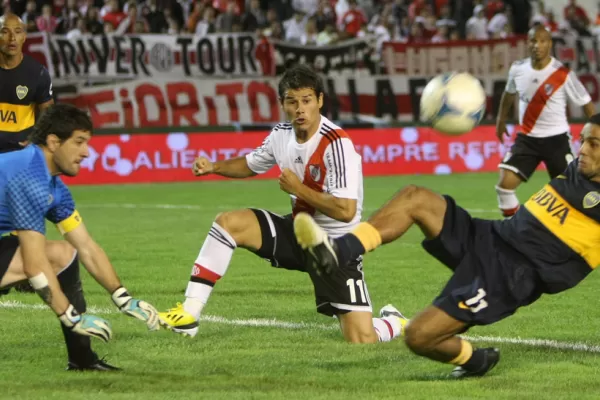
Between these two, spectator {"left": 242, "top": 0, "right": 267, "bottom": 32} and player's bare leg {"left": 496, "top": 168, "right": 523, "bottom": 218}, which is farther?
spectator {"left": 242, "top": 0, "right": 267, "bottom": 32}

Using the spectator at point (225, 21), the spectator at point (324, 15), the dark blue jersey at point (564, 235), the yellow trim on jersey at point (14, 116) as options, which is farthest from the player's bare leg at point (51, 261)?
the spectator at point (324, 15)

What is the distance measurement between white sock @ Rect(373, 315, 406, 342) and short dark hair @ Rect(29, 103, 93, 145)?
235cm

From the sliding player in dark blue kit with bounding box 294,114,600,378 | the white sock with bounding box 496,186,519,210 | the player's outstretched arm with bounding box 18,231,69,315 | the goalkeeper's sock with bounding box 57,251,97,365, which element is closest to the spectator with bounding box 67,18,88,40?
the white sock with bounding box 496,186,519,210

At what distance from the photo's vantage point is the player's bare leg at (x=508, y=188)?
1357cm

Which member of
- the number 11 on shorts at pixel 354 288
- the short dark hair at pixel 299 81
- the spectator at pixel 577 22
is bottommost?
the spectator at pixel 577 22

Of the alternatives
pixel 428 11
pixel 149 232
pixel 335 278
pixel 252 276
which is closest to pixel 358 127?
pixel 428 11

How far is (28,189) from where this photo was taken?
6.21 meters

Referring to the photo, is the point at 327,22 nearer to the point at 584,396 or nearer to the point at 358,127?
the point at 358,127

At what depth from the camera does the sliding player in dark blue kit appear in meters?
6.29

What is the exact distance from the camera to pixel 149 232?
14406 millimetres

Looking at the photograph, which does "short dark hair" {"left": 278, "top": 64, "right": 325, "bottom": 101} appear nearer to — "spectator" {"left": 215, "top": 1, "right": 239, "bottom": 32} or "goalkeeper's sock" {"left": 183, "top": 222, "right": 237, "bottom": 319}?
"goalkeeper's sock" {"left": 183, "top": 222, "right": 237, "bottom": 319}

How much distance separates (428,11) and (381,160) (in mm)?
6135

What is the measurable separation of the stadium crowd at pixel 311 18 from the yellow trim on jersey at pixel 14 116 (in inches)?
476

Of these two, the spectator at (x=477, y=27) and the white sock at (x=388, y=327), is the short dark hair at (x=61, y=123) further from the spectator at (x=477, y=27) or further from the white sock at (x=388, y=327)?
the spectator at (x=477, y=27)
